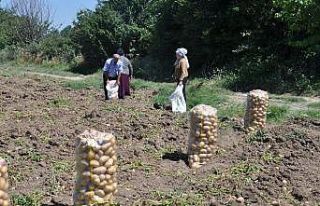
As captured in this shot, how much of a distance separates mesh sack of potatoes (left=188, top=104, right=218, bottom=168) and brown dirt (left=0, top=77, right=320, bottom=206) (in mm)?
142

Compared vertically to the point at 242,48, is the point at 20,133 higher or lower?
lower

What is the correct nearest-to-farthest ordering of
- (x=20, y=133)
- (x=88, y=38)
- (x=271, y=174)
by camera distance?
(x=271, y=174) < (x=20, y=133) < (x=88, y=38)

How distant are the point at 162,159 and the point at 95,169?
98.6 inches

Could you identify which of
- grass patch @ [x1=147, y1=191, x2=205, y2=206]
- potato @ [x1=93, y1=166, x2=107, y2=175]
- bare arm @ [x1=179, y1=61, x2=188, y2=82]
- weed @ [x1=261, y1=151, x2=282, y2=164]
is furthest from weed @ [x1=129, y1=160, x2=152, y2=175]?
bare arm @ [x1=179, y1=61, x2=188, y2=82]

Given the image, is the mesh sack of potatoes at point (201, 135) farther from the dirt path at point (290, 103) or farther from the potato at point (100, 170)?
the dirt path at point (290, 103)

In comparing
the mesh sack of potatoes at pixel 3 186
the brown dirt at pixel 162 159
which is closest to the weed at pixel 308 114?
the brown dirt at pixel 162 159

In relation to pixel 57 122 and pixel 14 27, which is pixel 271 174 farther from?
pixel 14 27

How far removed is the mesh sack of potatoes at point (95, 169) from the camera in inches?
210

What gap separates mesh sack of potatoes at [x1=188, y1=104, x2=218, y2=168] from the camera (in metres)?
7.43

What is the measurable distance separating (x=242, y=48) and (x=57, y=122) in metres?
12.0

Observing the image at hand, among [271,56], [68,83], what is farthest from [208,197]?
[271,56]

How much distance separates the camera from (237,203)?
221 inches

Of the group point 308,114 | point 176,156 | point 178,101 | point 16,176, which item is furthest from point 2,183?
point 308,114

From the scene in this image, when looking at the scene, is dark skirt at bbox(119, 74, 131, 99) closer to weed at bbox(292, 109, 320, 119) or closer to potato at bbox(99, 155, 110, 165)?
weed at bbox(292, 109, 320, 119)
